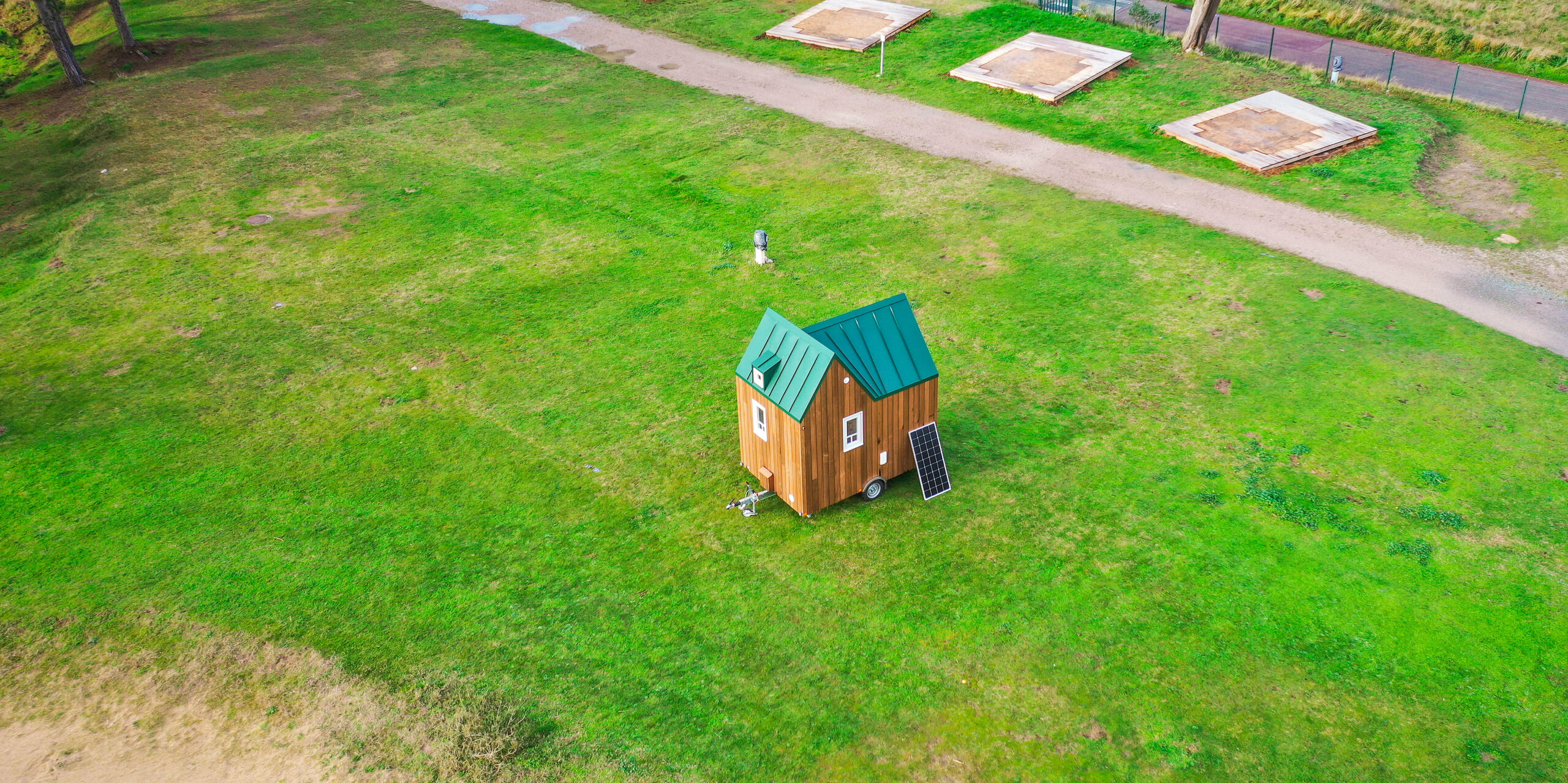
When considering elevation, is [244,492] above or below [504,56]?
below

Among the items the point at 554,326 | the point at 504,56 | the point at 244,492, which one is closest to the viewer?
the point at 244,492

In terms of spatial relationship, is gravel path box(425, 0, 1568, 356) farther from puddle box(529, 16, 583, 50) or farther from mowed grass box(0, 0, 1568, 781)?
mowed grass box(0, 0, 1568, 781)

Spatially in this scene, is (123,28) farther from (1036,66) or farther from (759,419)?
(759,419)

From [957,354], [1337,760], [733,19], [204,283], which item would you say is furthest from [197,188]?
[1337,760]

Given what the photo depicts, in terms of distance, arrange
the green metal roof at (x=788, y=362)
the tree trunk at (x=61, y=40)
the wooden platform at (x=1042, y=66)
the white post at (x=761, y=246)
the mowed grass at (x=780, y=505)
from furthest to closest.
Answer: the tree trunk at (x=61, y=40)
the wooden platform at (x=1042, y=66)
the white post at (x=761, y=246)
the green metal roof at (x=788, y=362)
the mowed grass at (x=780, y=505)

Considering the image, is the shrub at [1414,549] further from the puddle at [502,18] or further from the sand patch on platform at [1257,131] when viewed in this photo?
the puddle at [502,18]

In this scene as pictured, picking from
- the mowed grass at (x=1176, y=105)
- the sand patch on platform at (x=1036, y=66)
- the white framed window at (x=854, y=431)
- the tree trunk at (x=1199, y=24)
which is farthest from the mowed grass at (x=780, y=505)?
the tree trunk at (x=1199, y=24)

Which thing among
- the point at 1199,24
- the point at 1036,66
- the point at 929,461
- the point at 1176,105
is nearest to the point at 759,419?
the point at 929,461

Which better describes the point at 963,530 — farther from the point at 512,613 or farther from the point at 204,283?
the point at 204,283
